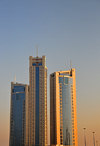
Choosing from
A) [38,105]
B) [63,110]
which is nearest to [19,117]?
[38,105]

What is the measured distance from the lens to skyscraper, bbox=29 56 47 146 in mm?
158000

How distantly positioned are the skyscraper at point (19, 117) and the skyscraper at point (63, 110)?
1618 centimetres

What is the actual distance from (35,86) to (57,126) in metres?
26.6

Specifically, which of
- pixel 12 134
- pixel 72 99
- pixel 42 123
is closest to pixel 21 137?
pixel 12 134

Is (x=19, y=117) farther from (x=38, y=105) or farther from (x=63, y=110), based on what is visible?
(x=63, y=110)

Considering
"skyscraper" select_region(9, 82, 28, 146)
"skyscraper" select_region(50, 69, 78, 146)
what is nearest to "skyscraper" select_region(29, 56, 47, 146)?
"skyscraper" select_region(9, 82, 28, 146)

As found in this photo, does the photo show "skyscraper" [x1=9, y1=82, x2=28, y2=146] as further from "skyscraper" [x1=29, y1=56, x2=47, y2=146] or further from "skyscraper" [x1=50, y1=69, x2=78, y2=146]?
"skyscraper" [x1=50, y1=69, x2=78, y2=146]

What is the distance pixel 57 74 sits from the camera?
173 m

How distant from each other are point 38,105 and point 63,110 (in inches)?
613

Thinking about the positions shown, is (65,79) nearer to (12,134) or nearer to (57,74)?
(57,74)

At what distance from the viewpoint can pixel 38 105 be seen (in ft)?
529

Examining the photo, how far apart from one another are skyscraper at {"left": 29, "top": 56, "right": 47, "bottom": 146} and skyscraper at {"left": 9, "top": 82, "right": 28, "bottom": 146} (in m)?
4.71

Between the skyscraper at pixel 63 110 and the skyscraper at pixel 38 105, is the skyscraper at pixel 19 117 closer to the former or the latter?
the skyscraper at pixel 38 105

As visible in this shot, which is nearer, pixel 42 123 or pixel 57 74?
pixel 42 123
